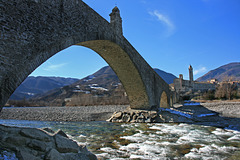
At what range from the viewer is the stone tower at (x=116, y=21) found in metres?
10.9

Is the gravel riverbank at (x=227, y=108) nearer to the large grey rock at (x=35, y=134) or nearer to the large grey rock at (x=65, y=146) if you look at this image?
the large grey rock at (x=65, y=146)

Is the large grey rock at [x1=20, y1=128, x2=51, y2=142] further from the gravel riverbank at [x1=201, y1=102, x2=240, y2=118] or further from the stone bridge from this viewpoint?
the gravel riverbank at [x1=201, y1=102, x2=240, y2=118]

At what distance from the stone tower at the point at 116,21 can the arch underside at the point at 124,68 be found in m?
1.03

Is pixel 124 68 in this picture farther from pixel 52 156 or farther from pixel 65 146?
pixel 52 156

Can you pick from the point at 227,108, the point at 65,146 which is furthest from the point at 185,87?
the point at 65,146

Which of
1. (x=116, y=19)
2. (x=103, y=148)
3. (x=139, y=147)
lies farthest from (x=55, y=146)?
(x=116, y=19)

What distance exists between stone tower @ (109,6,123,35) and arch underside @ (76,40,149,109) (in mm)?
1031

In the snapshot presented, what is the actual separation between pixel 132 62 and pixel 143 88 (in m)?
3.25

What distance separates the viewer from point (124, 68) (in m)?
14.1

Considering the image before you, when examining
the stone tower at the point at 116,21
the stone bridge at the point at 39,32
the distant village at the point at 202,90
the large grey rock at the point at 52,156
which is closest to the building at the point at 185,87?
the distant village at the point at 202,90

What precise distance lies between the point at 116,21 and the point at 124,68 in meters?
4.17

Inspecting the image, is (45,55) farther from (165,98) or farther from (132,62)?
(165,98)

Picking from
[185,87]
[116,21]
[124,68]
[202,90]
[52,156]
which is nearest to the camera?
[52,156]

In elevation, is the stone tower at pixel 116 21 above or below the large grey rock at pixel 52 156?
above
